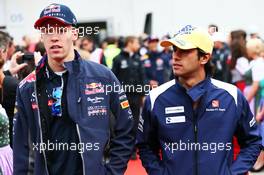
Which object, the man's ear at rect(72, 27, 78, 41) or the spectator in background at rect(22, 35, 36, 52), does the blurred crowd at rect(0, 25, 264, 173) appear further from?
the spectator in background at rect(22, 35, 36, 52)

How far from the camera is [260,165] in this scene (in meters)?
8.34

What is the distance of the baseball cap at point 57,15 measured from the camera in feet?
11.8

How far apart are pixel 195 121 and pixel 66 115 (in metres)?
0.79

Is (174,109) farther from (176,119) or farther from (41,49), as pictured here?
(41,49)

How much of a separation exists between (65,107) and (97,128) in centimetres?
23

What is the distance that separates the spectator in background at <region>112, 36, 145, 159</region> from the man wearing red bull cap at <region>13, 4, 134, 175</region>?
19.9ft

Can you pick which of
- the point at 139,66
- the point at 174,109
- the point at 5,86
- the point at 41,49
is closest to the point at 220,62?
the point at 139,66

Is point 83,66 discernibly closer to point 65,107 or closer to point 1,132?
point 65,107

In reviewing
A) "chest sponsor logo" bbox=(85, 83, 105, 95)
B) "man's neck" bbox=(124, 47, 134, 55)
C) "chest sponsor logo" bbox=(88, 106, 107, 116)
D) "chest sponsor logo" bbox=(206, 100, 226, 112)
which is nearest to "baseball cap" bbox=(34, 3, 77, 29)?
"chest sponsor logo" bbox=(85, 83, 105, 95)

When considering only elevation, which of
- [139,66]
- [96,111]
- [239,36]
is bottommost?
[139,66]

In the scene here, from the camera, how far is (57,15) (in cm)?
361

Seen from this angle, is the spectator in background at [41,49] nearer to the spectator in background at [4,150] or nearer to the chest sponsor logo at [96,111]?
the spectator in background at [4,150]

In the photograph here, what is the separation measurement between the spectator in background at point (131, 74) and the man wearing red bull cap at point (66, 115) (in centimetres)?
606

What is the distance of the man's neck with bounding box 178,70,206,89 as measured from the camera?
3645 millimetres
